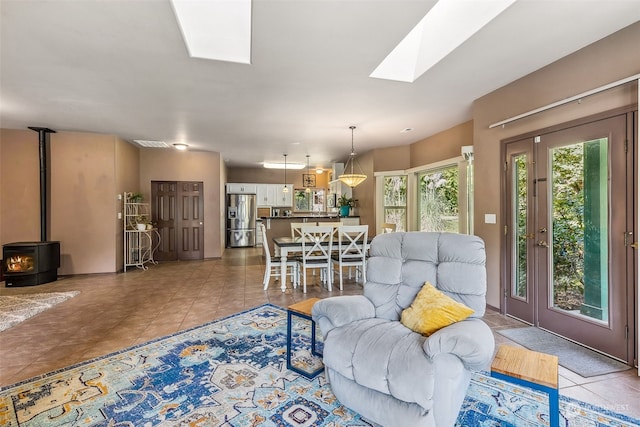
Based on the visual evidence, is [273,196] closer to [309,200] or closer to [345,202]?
[309,200]

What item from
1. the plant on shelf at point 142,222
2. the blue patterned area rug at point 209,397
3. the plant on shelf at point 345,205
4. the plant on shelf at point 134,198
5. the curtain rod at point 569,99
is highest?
the curtain rod at point 569,99

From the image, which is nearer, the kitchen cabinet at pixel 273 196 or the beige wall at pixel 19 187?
the beige wall at pixel 19 187

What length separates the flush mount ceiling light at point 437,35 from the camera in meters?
2.33

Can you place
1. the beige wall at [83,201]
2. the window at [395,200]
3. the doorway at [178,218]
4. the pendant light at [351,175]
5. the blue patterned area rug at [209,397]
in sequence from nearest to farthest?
the blue patterned area rug at [209,397]
the beige wall at [83,201]
the pendant light at [351,175]
the window at [395,200]
the doorway at [178,218]

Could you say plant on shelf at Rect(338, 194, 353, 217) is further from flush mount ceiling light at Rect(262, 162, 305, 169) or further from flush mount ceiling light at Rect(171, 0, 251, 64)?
flush mount ceiling light at Rect(171, 0, 251, 64)

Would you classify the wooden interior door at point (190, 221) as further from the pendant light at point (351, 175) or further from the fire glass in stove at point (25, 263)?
the pendant light at point (351, 175)

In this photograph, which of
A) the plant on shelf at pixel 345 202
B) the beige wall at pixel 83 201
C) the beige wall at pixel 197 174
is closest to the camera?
the beige wall at pixel 83 201

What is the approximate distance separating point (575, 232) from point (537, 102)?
136 cm

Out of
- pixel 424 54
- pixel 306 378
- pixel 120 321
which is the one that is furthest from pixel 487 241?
pixel 120 321

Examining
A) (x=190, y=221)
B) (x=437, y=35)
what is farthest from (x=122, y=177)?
(x=437, y=35)

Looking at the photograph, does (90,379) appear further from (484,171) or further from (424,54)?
(484,171)

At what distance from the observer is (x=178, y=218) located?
738 centimetres

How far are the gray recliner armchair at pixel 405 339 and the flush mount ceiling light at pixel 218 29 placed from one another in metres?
2.18

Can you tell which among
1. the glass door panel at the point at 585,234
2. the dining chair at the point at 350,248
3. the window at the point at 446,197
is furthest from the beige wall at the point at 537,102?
the dining chair at the point at 350,248
